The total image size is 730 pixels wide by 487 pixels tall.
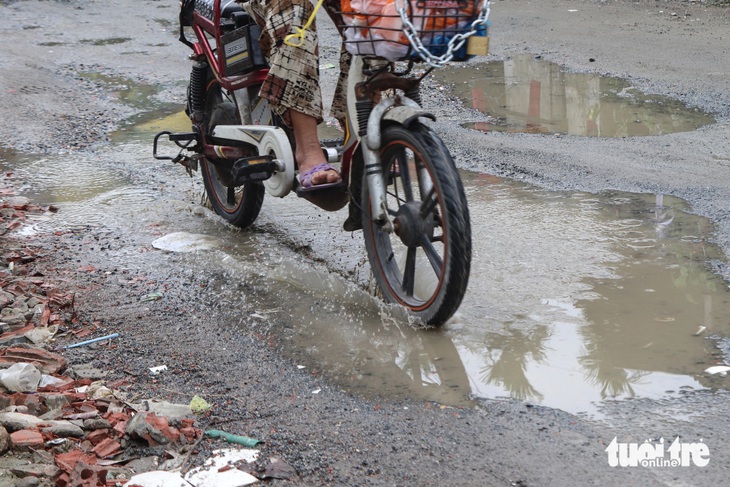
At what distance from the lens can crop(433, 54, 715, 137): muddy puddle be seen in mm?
6703

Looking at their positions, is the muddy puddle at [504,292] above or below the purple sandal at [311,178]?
below

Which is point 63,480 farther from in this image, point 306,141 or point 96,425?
point 306,141

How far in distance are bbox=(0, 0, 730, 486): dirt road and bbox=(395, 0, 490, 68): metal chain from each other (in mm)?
1274

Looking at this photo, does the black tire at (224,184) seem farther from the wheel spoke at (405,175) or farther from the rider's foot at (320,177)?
the wheel spoke at (405,175)

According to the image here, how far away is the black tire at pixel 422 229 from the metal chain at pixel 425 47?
0.32m

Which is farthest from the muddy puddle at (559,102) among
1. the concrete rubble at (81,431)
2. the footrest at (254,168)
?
the concrete rubble at (81,431)

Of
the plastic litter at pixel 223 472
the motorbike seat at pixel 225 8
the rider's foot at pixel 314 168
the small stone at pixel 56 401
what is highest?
the motorbike seat at pixel 225 8

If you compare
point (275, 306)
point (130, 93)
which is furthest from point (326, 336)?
point (130, 93)

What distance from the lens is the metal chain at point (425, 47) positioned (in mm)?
3207

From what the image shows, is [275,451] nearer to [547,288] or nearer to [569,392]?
[569,392]

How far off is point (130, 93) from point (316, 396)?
20.1 ft

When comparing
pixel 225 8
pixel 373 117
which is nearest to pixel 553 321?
pixel 373 117

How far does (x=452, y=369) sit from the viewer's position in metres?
3.32

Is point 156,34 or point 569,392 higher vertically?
point 156,34
